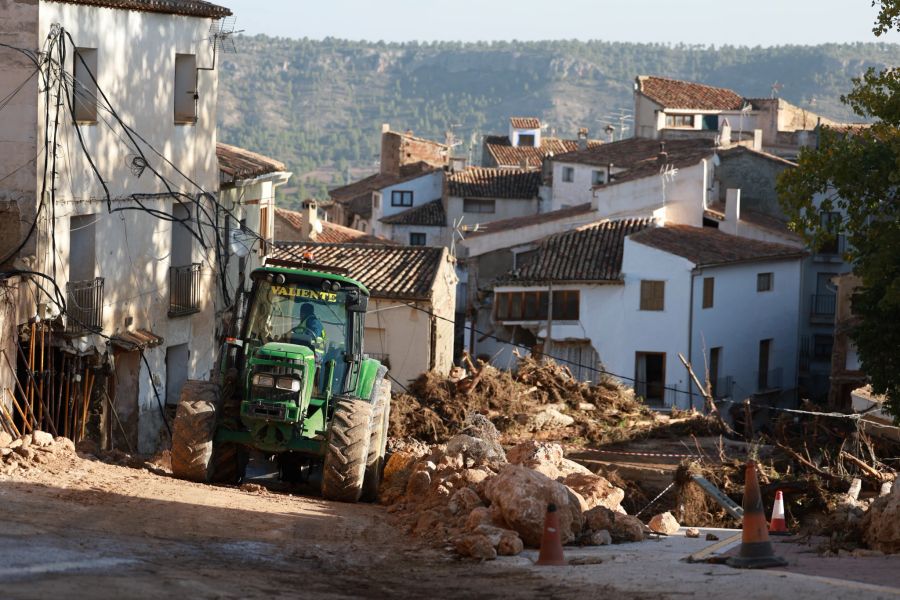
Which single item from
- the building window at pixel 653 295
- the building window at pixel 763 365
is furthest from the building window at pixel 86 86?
the building window at pixel 763 365

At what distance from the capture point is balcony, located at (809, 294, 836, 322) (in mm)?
54000

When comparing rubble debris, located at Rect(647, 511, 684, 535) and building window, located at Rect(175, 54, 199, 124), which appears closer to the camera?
rubble debris, located at Rect(647, 511, 684, 535)

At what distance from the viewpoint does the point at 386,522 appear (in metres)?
17.7

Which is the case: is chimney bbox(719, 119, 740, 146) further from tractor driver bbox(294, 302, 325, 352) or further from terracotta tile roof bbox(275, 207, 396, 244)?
tractor driver bbox(294, 302, 325, 352)

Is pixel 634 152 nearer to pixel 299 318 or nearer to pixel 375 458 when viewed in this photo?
pixel 375 458

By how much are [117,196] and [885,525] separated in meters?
16.1

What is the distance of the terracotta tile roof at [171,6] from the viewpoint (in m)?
25.0

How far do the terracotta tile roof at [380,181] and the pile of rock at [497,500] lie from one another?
184ft

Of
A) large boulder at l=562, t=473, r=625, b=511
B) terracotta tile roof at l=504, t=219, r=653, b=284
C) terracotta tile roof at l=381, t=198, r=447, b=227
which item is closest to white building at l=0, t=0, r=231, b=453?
large boulder at l=562, t=473, r=625, b=511

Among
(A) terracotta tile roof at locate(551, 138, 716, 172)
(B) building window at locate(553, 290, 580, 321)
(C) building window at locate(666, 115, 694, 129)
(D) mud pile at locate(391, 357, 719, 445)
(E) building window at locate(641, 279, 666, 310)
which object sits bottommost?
(D) mud pile at locate(391, 357, 719, 445)

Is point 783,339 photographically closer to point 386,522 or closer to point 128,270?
point 128,270

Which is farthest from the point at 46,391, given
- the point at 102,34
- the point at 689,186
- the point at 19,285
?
the point at 689,186

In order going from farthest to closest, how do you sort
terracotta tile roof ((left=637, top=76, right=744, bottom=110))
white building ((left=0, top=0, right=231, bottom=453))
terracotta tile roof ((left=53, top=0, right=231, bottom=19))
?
1. terracotta tile roof ((left=637, top=76, right=744, bottom=110))
2. terracotta tile roof ((left=53, top=0, right=231, bottom=19))
3. white building ((left=0, top=0, right=231, bottom=453))

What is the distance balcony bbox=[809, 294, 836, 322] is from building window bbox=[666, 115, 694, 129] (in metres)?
21.7
